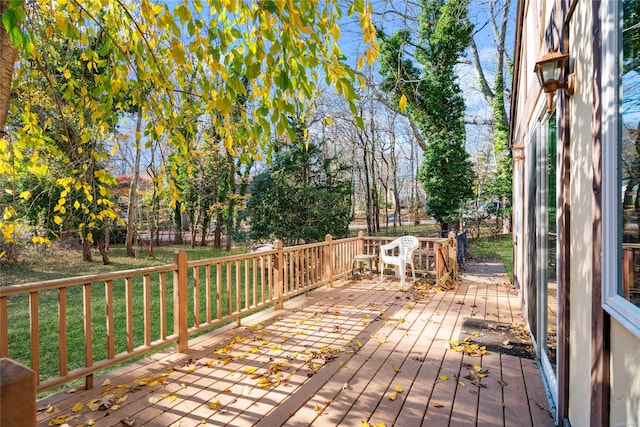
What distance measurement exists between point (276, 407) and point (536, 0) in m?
4.54

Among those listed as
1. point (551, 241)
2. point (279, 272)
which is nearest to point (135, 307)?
point (279, 272)

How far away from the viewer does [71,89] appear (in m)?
2.77

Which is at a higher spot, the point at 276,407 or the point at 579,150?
the point at 579,150

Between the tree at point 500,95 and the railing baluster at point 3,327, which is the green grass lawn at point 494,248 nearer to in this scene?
the tree at point 500,95

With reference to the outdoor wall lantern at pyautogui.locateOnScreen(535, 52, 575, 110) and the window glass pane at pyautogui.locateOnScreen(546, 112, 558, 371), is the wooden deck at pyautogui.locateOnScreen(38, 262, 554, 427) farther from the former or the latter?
the outdoor wall lantern at pyautogui.locateOnScreen(535, 52, 575, 110)

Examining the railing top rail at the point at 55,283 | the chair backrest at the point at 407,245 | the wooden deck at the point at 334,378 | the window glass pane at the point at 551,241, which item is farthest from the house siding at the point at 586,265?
the chair backrest at the point at 407,245

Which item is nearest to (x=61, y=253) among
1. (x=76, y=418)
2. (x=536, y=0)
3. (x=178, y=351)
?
(x=178, y=351)

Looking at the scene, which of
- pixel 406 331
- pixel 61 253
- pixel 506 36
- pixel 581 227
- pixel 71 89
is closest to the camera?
pixel 581 227

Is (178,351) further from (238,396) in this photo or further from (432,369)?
(432,369)

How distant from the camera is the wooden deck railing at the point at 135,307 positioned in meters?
2.78

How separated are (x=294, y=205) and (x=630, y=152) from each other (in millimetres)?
8440

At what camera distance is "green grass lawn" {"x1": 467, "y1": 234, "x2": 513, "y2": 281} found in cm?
1165

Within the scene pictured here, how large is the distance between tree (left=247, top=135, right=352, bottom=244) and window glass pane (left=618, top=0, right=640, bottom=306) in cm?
803

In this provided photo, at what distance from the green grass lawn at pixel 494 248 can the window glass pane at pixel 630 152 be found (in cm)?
866
